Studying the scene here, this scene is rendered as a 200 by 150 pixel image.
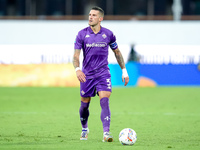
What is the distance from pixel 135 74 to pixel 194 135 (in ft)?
57.4

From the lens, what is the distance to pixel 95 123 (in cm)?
1118

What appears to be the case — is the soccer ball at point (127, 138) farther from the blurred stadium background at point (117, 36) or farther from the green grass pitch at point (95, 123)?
the blurred stadium background at point (117, 36)

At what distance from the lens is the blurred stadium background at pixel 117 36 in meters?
26.0

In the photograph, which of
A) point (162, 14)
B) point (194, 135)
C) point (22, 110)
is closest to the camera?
point (194, 135)

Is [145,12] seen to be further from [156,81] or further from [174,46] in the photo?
[156,81]

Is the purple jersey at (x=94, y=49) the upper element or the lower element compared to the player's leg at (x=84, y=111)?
upper

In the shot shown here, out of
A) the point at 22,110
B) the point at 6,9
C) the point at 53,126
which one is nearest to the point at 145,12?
the point at 6,9

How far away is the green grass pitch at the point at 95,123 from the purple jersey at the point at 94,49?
44.2 inches

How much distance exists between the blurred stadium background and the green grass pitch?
6.30 metres

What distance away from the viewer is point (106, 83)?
8.16m

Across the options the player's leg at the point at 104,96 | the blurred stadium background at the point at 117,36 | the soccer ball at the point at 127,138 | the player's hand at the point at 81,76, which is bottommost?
the blurred stadium background at the point at 117,36

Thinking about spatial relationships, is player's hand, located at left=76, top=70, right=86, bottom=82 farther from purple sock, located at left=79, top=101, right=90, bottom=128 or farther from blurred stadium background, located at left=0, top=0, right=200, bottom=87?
blurred stadium background, located at left=0, top=0, right=200, bottom=87

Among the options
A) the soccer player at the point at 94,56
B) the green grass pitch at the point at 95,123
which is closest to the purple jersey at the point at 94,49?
the soccer player at the point at 94,56

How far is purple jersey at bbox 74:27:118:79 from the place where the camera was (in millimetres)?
8156
